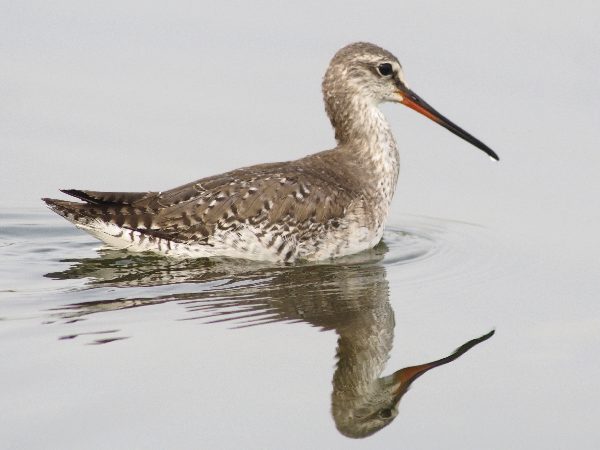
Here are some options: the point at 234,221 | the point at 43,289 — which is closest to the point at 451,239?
the point at 234,221

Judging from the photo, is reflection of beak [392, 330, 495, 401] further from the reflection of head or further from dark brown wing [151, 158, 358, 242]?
dark brown wing [151, 158, 358, 242]

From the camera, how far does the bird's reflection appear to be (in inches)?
349

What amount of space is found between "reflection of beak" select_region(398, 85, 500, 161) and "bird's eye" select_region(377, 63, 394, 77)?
204mm

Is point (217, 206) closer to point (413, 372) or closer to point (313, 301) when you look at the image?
point (313, 301)

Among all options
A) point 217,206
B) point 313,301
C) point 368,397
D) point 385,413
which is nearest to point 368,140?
point 217,206

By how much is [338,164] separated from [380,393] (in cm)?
407

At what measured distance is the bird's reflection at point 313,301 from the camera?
886 centimetres

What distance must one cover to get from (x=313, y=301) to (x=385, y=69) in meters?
3.25

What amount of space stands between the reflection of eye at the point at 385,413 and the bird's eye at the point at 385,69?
514 centimetres

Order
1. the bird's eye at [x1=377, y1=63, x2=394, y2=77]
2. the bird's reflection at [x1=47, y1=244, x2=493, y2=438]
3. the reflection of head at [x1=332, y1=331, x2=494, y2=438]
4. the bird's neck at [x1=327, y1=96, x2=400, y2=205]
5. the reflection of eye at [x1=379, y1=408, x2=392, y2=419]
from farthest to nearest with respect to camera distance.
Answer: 1. the bird's eye at [x1=377, y1=63, x2=394, y2=77]
2. the bird's neck at [x1=327, y1=96, x2=400, y2=205]
3. the bird's reflection at [x1=47, y1=244, x2=493, y2=438]
4. the reflection of eye at [x1=379, y1=408, x2=392, y2=419]
5. the reflection of head at [x1=332, y1=331, x2=494, y2=438]

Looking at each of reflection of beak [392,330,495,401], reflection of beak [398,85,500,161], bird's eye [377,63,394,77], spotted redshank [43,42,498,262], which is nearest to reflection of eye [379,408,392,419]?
reflection of beak [392,330,495,401]

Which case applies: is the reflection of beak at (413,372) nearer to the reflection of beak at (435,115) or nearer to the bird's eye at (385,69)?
the reflection of beak at (435,115)

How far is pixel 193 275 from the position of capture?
37.3ft

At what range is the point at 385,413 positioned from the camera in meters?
8.55
